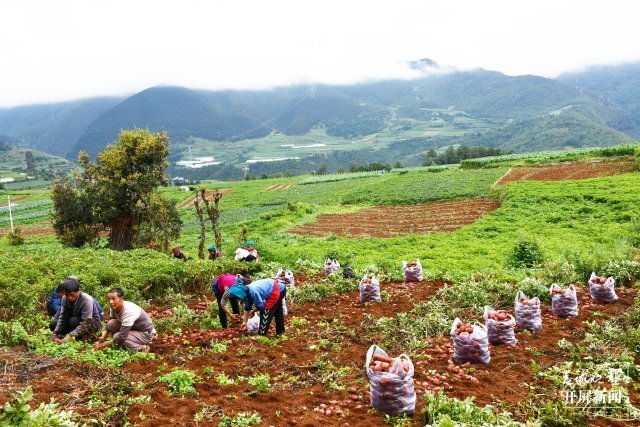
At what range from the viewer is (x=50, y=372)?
265 inches

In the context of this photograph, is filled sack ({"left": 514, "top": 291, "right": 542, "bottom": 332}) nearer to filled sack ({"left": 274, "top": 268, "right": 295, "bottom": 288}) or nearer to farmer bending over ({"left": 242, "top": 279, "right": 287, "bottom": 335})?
farmer bending over ({"left": 242, "top": 279, "right": 287, "bottom": 335})

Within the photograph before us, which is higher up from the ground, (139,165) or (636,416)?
(139,165)

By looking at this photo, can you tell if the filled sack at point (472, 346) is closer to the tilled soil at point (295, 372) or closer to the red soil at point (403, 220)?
the tilled soil at point (295, 372)

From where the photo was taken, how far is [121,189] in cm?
2584

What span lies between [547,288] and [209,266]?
355 inches

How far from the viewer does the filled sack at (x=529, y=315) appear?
8.77 meters

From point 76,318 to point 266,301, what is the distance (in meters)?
3.43

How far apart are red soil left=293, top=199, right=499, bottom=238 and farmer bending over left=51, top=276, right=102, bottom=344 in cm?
1999

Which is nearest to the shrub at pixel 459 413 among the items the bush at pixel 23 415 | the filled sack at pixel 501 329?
the filled sack at pixel 501 329

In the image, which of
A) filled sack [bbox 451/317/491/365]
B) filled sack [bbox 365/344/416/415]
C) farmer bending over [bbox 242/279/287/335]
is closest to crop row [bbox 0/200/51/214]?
farmer bending over [bbox 242/279/287/335]

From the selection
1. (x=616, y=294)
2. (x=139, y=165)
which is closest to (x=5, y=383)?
(x=616, y=294)

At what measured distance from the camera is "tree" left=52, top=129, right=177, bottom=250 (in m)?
25.6

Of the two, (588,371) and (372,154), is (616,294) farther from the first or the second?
(372,154)

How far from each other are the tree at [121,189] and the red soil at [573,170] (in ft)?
91.9
